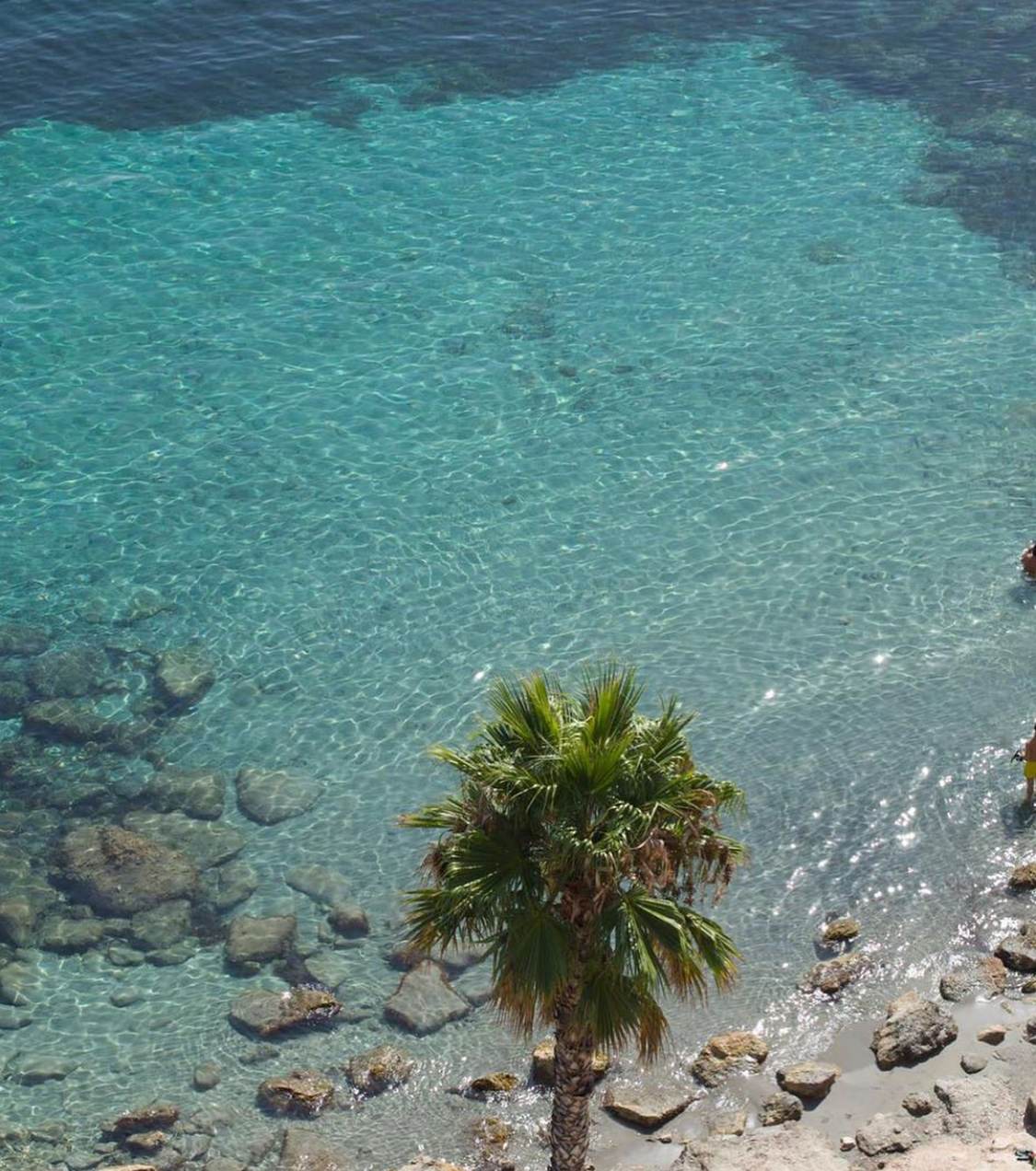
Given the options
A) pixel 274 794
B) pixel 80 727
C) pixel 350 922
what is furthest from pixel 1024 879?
pixel 80 727

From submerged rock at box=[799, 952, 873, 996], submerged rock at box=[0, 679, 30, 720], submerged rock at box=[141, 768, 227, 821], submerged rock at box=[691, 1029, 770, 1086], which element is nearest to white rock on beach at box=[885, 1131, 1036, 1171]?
submerged rock at box=[691, 1029, 770, 1086]

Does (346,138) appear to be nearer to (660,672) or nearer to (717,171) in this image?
(717,171)

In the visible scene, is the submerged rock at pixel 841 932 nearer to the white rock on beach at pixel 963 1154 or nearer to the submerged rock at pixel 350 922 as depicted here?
the white rock on beach at pixel 963 1154

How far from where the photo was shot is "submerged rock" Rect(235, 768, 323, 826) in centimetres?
1977

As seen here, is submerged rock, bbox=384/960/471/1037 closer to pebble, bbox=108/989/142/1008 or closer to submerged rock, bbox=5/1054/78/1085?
pebble, bbox=108/989/142/1008

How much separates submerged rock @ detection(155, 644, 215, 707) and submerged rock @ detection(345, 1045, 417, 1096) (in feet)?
23.1

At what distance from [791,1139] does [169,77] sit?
110ft

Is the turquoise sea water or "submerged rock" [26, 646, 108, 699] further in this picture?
"submerged rock" [26, 646, 108, 699]

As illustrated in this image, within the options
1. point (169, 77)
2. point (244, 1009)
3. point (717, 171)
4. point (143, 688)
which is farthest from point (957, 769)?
point (169, 77)

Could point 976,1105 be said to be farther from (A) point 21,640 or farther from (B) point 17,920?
(A) point 21,640

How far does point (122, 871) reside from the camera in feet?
61.5

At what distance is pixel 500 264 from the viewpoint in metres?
31.3

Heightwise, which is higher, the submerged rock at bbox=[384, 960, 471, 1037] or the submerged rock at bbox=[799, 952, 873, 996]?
the submerged rock at bbox=[799, 952, 873, 996]

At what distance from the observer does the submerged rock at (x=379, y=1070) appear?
15930mm
